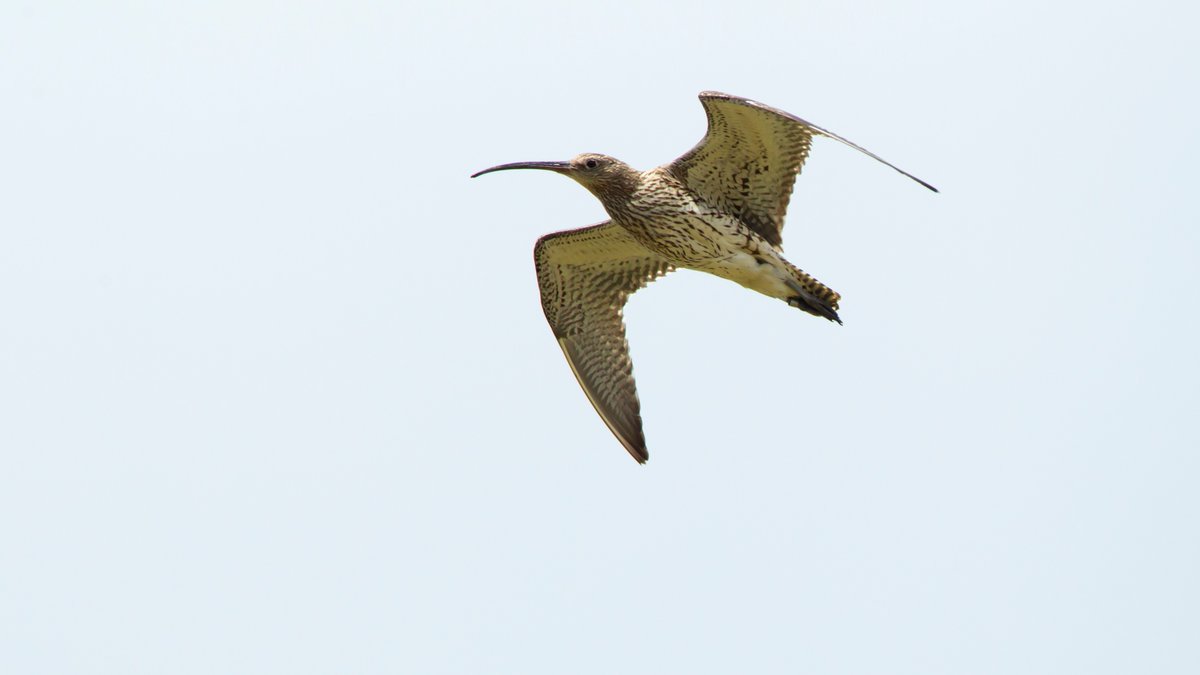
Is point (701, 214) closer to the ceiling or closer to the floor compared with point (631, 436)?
closer to the ceiling

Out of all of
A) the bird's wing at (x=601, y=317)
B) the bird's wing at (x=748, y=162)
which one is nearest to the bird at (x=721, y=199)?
the bird's wing at (x=748, y=162)

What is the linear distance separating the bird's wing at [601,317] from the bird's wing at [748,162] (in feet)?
4.81

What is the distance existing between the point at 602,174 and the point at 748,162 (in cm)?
133

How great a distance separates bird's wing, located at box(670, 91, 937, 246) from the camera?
17016 mm

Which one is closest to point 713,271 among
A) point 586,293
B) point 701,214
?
point 701,214

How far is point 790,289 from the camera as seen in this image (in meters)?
17.8

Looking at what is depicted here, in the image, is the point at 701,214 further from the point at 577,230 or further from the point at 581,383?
the point at 581,383

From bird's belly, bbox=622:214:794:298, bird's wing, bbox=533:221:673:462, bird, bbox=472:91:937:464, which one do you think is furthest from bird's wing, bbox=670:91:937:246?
bird's wing, bbox=533:221:673:462

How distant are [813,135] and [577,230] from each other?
253 centimetres

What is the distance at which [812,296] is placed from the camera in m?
17.8

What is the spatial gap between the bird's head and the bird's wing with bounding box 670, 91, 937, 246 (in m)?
0.44

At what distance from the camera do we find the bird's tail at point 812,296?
694 inches

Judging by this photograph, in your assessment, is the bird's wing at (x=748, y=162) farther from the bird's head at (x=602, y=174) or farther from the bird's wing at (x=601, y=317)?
the bird's wing at (x=601, y=317)

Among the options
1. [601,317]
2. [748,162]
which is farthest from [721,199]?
[601,317]
